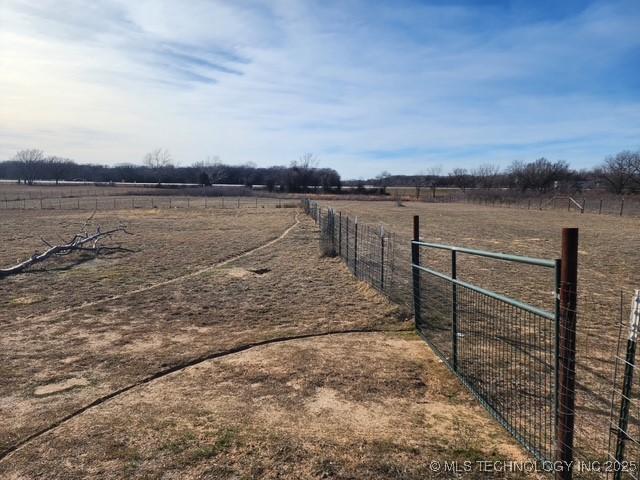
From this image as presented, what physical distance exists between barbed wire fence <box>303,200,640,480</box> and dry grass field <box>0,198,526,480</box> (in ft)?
0.93

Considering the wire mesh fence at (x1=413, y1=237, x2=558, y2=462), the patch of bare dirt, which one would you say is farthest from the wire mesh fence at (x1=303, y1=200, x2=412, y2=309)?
the patch of bare dirt

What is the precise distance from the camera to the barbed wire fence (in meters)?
3.10

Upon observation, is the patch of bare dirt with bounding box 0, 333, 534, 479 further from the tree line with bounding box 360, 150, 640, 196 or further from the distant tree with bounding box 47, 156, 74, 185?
the distant tree with bounding box 47, 156, 74, 185

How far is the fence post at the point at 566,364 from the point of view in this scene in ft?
9.65

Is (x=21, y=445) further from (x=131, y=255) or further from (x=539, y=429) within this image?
(x=131, y=255)

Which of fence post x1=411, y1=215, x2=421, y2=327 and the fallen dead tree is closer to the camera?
fence post x1=411, y1=215, x2=421, y2=327

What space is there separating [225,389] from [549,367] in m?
3.59

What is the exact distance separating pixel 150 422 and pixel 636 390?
4784mm

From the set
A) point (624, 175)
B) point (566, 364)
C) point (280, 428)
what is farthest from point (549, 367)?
point (624, 175)

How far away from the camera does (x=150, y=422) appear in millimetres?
4168

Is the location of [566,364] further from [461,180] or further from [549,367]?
[461,180]

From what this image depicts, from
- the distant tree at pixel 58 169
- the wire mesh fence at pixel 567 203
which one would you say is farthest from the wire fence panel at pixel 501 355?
the distant tree at pixel 58 169

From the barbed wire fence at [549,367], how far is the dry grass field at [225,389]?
28cm

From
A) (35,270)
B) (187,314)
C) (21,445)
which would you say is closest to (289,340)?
(187,314)
